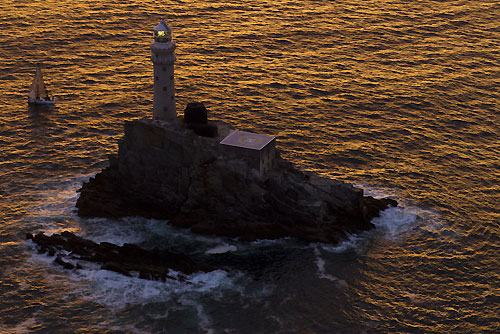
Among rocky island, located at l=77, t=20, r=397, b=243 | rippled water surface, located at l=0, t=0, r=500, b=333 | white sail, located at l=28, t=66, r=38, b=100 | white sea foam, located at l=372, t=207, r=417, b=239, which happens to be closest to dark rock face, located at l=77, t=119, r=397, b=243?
rocky island, located at l=77, t=20, r=397, b=243

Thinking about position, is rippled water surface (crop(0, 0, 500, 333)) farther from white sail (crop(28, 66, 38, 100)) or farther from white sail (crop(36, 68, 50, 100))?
white sail (crop(36, 68, 50, 100))

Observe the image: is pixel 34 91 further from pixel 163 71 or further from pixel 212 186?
pixel 212 186

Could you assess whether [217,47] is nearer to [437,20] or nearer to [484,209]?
[437,20]

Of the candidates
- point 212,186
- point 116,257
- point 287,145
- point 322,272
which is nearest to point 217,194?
point 212,186

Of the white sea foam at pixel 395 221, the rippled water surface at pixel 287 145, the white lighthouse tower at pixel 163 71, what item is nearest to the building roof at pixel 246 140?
the white lighthouse tower at pixel 163 71

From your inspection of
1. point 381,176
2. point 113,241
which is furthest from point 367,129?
point 113,241

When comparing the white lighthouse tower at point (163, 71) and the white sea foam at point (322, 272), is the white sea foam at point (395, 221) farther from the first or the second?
the white lighthouse tower at point (163, 71)
